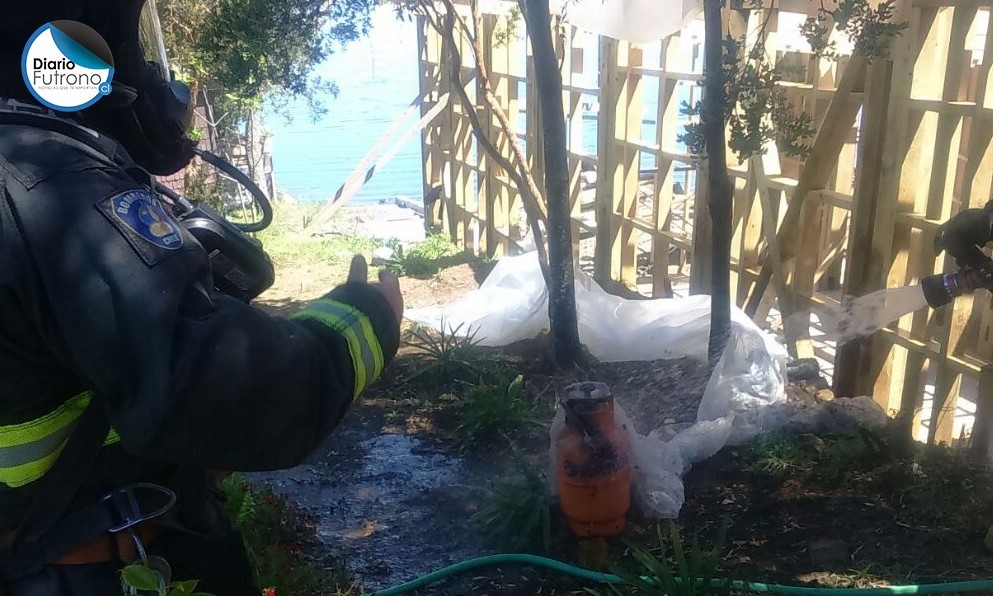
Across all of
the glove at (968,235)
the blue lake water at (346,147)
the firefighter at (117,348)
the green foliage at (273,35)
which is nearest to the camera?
the firefighter at (117,348)

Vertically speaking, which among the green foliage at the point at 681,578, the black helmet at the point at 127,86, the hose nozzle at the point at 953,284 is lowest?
the green foliage at the point at 681,578

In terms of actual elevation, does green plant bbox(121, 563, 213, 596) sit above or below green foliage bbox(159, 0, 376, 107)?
below

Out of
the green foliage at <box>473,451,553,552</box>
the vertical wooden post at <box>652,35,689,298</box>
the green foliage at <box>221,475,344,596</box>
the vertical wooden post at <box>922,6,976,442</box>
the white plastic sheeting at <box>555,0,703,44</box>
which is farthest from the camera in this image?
the vertical wooden post at <box>652,35,689,298</box>

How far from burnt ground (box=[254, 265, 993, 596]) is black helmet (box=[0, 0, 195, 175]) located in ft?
7.29

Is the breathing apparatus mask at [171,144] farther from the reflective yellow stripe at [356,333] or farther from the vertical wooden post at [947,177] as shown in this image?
the vertical wooden post at [947,177]

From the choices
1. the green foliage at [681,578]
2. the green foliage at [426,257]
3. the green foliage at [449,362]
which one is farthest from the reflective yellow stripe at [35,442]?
the green foliage at [426,257]

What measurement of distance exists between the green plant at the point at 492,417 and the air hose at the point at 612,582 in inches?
56.1

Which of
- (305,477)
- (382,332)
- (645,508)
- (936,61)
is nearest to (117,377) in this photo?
(382,332)

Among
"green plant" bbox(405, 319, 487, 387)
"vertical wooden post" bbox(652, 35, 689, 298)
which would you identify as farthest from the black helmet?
"vertical wooden post" bbox(652, 35, 689, 298)

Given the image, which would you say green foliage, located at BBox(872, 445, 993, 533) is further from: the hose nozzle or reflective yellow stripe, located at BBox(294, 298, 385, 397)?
reflective yellow stripe, located at BBox(294, 298, 385, 397)

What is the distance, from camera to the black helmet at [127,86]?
1139 mm

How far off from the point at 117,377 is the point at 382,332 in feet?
1.31

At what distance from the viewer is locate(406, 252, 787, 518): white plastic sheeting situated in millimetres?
3369

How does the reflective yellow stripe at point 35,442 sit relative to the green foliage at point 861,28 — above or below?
below
